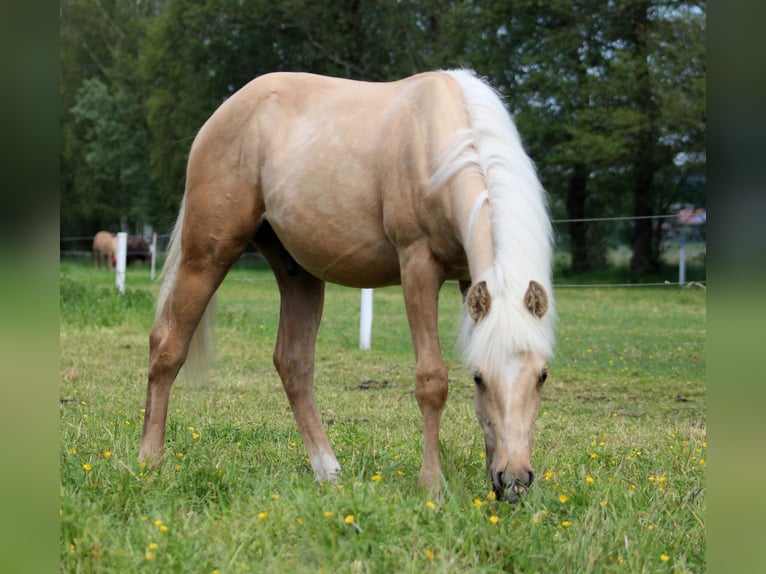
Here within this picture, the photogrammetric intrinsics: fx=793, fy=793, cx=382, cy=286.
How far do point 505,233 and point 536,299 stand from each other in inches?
13.0

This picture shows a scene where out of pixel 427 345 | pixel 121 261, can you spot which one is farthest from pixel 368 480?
pixel 121 261

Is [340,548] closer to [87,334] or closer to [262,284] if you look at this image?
[87,334]

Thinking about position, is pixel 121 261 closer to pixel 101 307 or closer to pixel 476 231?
pixel 101 307

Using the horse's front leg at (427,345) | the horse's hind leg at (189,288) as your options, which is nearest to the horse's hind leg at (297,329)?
the horse's hind leg at (189,288)

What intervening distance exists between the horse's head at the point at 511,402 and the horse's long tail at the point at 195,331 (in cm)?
207

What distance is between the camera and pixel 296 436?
4945 millimetres

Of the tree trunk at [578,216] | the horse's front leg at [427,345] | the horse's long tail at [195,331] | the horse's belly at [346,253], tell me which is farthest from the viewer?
the tree trunk at [578,216]

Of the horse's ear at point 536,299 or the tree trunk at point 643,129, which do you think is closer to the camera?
the horse's ear at point 536,299

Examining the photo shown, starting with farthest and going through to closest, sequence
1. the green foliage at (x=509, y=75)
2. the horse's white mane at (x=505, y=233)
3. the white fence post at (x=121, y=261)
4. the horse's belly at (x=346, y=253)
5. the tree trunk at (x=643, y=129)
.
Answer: the tree trunk at (x=643, y=129)
the green foliage at (x=509, y=75)
the white fence post at (x=121, y=261)
the horse's belly at (x=346, y=253)
the horse's white mane at (x=505, y=233)

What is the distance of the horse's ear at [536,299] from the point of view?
3150 millimetres

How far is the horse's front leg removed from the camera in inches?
142

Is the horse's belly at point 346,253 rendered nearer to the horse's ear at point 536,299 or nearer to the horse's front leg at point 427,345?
the horse's front leg at point 427,345

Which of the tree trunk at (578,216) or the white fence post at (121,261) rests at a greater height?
the tree trunk at (578,216)

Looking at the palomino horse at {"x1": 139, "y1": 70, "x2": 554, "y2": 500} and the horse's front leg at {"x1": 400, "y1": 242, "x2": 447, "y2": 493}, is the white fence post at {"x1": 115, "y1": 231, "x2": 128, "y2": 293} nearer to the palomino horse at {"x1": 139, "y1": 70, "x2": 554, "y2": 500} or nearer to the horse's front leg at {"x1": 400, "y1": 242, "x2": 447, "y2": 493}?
the palomino horse at {"x1": 139, "y1": 70, "x2": 554, "y2": 500}
